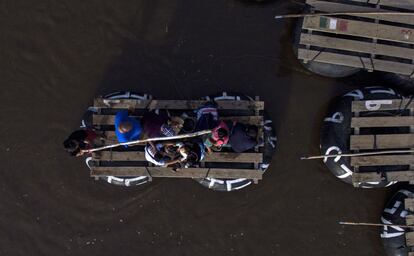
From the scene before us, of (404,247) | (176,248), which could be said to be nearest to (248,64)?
(176,248)

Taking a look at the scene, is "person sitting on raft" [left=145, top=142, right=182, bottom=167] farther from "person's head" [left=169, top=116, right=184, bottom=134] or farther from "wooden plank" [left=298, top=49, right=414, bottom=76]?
"wooden plank" [left=298, top=49, right=414, bottom=76]

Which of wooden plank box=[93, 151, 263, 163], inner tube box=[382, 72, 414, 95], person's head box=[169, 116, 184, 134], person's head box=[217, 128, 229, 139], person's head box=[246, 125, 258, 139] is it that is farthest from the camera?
inner tube box=[382, 72, 414, 95]

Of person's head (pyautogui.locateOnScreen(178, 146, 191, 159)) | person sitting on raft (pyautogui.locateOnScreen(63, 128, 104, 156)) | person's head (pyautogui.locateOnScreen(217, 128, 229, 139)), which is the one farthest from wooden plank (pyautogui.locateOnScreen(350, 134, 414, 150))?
person sitting on raft (pyautogui.locateOnScreen(63, 128, 104, 156))

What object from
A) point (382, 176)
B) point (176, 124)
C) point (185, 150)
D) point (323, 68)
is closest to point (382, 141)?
point (382, 176)

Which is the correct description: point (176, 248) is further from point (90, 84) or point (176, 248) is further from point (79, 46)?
point (79, 46)

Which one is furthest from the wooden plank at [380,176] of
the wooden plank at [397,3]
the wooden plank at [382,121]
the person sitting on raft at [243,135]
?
the wooden plank at [397,3]

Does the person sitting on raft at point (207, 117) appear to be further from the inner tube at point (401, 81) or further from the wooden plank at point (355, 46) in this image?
the inner tube at point (401, 81)

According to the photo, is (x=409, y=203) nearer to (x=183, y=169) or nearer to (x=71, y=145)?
(x=183, y=169)

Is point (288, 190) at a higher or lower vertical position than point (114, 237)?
higher
